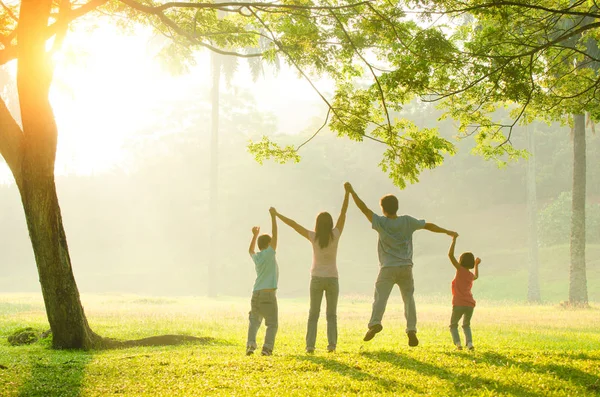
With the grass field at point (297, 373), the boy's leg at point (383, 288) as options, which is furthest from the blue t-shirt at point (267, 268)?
the boy's leg at point (383, 288)

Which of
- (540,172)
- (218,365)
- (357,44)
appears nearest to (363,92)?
(357,44)

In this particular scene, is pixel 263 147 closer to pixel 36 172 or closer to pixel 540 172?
pixel 36 172

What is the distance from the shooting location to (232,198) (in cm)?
6109

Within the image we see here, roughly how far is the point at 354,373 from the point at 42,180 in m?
6.46

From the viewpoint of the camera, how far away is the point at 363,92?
1129cm

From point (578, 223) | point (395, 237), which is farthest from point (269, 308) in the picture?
point (578, 223)

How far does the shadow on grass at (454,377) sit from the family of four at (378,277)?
13.2 inches

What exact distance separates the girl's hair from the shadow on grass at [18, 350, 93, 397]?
3.53m

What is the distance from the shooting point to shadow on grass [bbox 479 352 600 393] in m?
7.18

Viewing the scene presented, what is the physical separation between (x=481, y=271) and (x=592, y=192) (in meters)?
17.3

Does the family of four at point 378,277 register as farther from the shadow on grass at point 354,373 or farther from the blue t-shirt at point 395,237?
the shadow on grass at point 354,373

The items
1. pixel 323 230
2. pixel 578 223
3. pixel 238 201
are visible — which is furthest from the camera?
pixel 238 201

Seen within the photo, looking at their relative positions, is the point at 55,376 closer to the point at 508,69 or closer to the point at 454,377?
the point at 454,377

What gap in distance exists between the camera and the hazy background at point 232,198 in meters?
54.7
